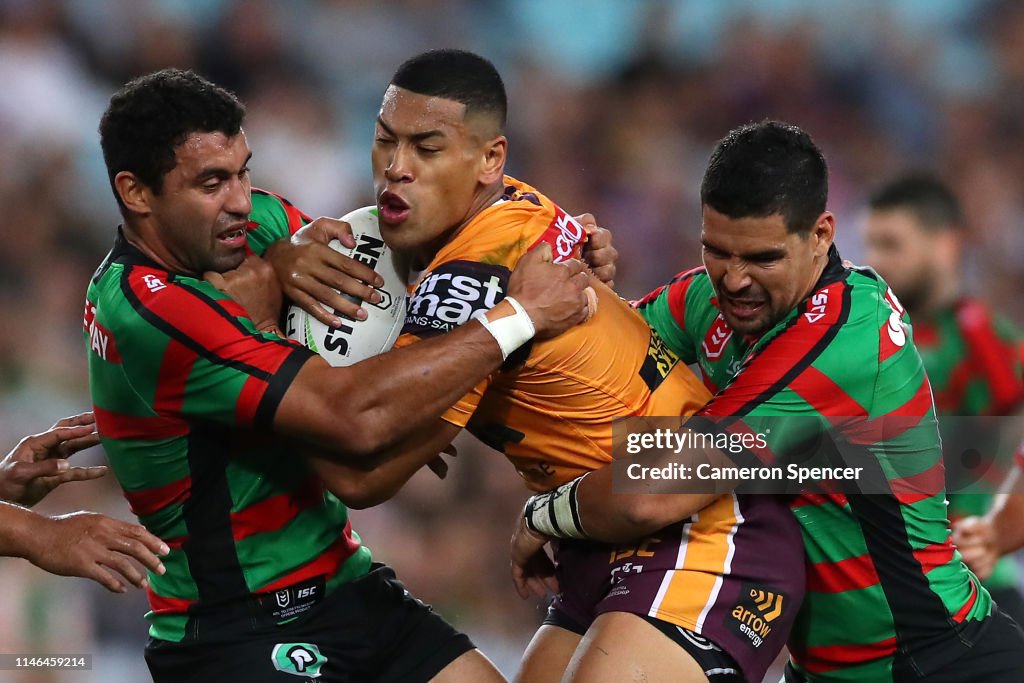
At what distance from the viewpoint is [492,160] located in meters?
4.02

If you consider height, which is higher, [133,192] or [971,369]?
[133,192]

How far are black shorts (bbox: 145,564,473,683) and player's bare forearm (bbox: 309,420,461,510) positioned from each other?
549 millimetres

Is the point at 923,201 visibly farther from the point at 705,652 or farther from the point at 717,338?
the point at 705,652

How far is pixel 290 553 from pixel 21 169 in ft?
17.6

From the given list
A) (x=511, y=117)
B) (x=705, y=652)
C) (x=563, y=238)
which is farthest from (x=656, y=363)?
(x=511, y=117)

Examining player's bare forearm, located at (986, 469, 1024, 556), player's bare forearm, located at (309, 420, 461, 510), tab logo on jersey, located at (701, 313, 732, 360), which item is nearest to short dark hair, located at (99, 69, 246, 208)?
player's bare forearm, located at (309, 420, 461, 510)

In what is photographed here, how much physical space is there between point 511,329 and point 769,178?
3.07 feet

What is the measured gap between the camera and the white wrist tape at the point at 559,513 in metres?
3.77

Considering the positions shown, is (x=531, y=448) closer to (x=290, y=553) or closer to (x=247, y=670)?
(x=290, y=553)

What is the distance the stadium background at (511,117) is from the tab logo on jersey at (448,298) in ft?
14.2

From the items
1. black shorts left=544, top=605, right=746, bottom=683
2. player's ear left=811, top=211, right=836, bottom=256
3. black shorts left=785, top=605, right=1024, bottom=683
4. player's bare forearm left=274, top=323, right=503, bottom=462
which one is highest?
player's ear left=811, top=211, right=836, bottom=256

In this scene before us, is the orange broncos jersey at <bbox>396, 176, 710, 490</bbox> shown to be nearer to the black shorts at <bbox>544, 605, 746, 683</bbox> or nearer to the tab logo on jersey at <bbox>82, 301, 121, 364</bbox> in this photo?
the black shorts at <bbox>544, 605, 746, 683</bbox>

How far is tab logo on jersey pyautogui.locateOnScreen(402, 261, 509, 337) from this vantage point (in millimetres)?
3676

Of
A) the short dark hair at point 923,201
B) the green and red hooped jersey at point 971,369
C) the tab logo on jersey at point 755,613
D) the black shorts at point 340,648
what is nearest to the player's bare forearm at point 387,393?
the black shorts at point 340,648
